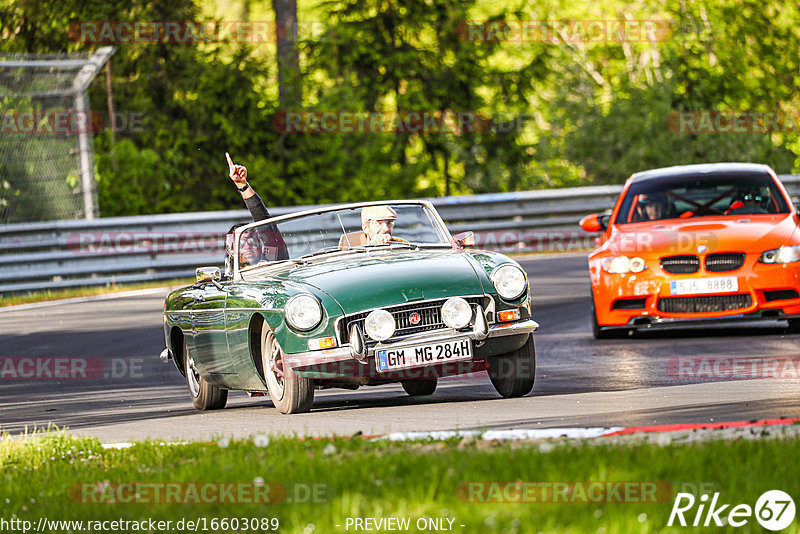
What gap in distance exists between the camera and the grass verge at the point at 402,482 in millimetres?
5133

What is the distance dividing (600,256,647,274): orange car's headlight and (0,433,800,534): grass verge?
6.33m

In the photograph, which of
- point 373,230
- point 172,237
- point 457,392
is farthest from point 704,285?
point 172,237

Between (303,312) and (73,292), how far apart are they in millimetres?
13254

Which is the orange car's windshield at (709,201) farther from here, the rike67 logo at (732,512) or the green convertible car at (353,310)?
the rike67 logo at (732,512)

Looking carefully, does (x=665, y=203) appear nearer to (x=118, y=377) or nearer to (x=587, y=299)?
(x=587, y=299)

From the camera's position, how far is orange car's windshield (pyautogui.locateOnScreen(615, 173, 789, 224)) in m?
13.7

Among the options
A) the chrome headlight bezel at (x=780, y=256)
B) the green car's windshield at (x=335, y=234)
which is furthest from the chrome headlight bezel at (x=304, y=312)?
the chrome headlight bezel at (x=780, y=256)

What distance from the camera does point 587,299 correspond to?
687 inches

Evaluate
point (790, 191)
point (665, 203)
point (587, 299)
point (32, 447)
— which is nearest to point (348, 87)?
point (790, 191)

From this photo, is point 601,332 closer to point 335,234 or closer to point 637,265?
point 637,265

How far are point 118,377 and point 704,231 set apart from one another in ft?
17.1

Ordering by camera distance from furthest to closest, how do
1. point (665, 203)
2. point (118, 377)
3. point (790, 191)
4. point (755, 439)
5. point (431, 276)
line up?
point (790, 191), point (665, 203), point (118, 377), point (431, 276), point (755, 439)

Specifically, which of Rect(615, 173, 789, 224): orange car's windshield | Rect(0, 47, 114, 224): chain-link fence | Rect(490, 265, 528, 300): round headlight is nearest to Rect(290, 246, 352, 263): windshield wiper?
Rect(490, 265, 528, 300): round headlight

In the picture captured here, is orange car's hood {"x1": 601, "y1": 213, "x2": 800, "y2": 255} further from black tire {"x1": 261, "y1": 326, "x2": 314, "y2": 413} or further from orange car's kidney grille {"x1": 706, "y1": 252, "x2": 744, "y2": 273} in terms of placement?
black tire {"x1": 261, "y1": 326, "x2": 314, "y2": 413}
